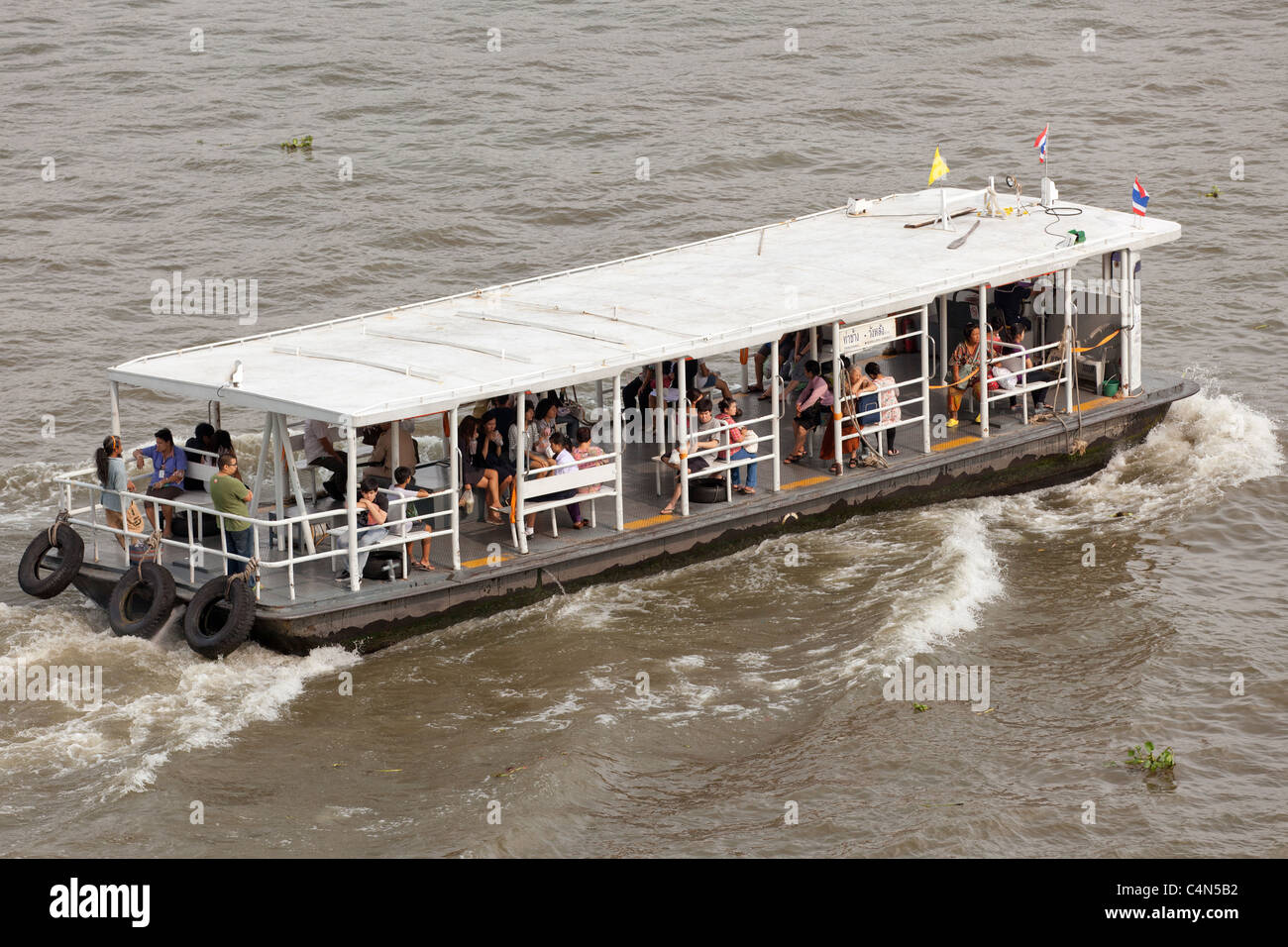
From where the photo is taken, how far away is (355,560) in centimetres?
1587

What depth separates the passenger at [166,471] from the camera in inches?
679

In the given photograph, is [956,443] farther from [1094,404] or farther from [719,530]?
[719,530]

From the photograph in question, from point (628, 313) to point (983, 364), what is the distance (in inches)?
171

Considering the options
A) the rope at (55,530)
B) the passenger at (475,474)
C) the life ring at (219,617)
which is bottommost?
the life ring at (219,617)

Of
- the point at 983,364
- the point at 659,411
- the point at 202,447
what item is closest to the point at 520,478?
the point at 659,411

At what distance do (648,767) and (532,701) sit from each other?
164cm

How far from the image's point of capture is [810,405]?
19047 millimetres

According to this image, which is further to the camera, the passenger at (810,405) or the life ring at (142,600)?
the passenger at (810,405)

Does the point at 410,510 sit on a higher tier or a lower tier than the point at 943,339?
lower

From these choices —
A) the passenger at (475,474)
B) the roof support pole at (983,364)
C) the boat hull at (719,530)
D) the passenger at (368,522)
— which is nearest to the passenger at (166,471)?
the boat hull at (719,530)

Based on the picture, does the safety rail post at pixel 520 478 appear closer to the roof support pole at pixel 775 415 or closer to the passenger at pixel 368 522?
the passenger at pixel 368 522

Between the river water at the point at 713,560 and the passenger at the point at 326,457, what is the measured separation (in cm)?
199

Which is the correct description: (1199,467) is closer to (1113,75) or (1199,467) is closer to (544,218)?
(544,218)

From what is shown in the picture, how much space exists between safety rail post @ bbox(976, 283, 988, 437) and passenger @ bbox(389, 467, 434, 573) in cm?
672
